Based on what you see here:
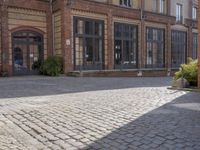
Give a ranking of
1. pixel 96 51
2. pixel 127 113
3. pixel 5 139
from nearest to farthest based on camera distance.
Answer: pixel 5 139, pixel 127 113, pixel 96 51

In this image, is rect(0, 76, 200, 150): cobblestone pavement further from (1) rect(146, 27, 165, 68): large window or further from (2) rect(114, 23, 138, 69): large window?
(1) rect(146, 27, 165, 68): large window

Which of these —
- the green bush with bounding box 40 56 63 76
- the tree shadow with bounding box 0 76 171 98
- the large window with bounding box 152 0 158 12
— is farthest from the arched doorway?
the large window with bounding box 152 0 158 12

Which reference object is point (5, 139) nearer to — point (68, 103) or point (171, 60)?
point (68, 103)

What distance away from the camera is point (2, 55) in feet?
69.9

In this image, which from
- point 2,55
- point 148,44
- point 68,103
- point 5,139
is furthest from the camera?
point 148,44

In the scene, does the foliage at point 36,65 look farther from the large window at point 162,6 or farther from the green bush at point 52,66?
the large window at point 162,6

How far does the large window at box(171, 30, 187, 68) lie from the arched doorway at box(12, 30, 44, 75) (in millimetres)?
16632

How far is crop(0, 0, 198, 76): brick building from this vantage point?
22.0m

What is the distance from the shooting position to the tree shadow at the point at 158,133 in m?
5.43

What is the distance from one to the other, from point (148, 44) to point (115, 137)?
82.6ft

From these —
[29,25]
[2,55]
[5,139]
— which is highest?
[29,25]

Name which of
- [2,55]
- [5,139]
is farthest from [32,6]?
[5,139]

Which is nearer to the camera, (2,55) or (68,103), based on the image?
(68,103)

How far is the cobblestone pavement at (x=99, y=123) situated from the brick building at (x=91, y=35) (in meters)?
12.5
